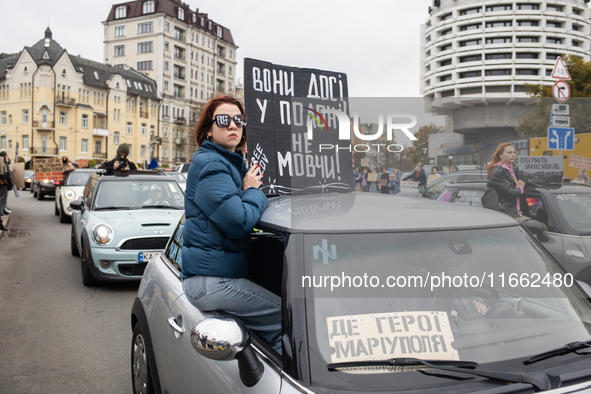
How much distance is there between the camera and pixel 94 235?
6.32 metres

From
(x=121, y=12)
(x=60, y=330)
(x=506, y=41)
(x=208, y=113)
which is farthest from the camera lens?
(x=121, y=12)

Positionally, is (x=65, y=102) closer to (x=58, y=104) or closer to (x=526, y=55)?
(x=58, y=104)

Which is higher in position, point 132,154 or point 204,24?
point 204,24

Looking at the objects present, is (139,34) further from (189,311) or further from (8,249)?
(189,311)

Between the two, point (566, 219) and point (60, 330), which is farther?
point (566, 219)

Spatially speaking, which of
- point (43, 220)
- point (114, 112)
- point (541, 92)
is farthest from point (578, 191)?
point (114, 112)

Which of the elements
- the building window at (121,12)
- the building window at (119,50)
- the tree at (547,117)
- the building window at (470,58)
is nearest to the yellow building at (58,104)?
the building window at (119,50)

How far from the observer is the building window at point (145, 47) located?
256ft

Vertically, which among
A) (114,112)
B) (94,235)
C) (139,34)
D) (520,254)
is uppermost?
(139,34)

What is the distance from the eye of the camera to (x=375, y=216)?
2131mm

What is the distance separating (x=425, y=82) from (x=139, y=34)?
46.9m

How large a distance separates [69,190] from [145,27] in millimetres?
72650

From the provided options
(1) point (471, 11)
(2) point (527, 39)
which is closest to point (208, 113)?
(1) point (471, 11)

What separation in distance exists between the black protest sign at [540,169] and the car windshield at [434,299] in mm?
5461
